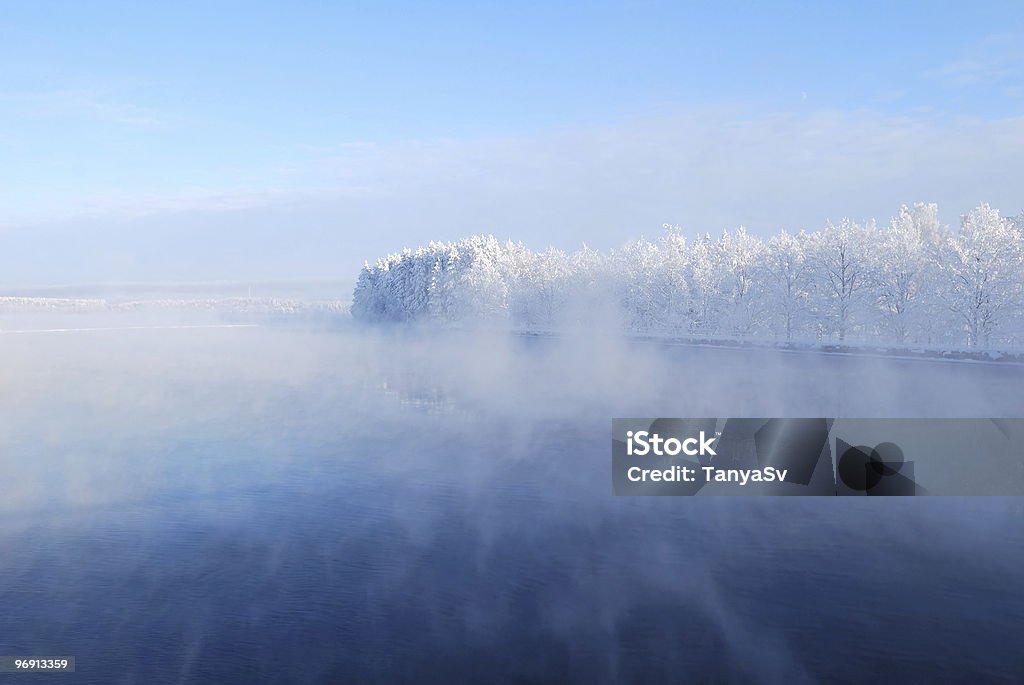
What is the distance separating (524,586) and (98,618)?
26.6ft

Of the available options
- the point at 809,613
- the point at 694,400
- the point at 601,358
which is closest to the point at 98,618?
the point at 809,613

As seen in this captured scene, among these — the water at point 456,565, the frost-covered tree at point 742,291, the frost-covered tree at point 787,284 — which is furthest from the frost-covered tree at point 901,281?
the water at point 456,565

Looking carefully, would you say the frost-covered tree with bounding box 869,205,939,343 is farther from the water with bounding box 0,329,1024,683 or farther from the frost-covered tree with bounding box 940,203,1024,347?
the water with bounding box 0,329,1024,683

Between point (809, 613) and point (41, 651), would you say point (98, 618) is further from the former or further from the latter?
point (809, 613)

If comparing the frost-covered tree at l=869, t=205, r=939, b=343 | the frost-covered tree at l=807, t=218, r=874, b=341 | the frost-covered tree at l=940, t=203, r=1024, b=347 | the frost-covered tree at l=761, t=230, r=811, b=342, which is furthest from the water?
the frost-covered tree at l=761, t=230, r=811, b=342

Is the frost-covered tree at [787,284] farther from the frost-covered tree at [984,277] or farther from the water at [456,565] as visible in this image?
the water at [456,565]

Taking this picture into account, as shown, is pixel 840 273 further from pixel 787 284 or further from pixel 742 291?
pixel 742 291

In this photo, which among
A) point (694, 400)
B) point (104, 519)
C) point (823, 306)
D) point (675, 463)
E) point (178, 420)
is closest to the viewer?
point (104, 519)

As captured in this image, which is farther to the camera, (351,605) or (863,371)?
(863,371)

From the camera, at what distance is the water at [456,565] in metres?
14.2

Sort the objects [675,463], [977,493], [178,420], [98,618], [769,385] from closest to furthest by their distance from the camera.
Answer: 1. [98,618]
2. [977,493]
3. [675,463]
4. [178,420]
5. [769,385]

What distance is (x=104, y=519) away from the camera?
23.1 meters

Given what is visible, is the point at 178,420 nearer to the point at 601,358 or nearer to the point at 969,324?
the point at 601,358

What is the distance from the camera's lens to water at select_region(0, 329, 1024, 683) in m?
14.2
